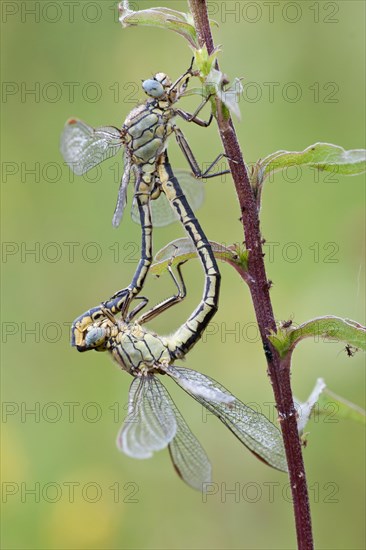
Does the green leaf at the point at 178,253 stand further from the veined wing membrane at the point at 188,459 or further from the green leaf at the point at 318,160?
the veined wing membrane at the point at 188,459

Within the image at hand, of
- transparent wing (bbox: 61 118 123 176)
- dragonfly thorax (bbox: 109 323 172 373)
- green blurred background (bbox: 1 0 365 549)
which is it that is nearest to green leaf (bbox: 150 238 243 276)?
dragonfly thorax (bbox: 109 323 172 373)

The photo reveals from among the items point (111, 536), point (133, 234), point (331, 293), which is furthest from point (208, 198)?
point (111, 536)

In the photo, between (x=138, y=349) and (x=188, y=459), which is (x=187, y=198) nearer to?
(x=138, y=349)

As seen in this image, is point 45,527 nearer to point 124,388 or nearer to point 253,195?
point 124,388

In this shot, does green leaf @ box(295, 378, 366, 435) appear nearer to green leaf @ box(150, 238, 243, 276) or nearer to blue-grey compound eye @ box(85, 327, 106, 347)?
green leaf @ box(150, 238, 243, 276)

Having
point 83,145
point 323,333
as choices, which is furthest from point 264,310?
point 83,145
